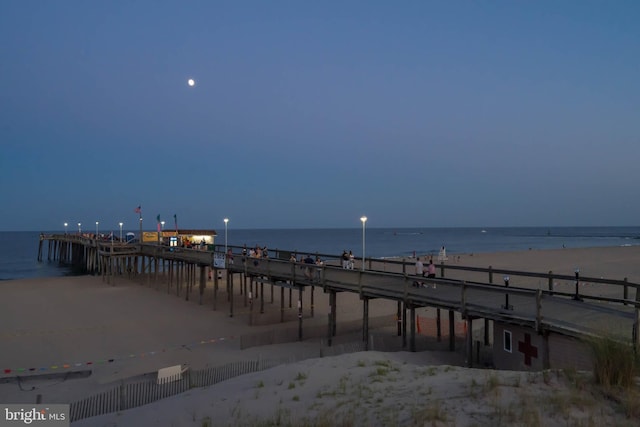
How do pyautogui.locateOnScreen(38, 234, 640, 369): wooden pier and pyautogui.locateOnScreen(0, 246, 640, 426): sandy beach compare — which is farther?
pyautogui.locateOnScreen(38, 234, 640, 369): wooden pier

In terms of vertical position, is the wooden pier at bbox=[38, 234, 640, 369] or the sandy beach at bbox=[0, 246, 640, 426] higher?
the wooden pier at bbox=[38, 234, 640, 369]

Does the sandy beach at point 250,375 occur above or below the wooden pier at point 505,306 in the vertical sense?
below

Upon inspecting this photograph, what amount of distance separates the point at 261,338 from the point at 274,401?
410 inches

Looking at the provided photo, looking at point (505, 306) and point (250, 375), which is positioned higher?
point (505, 306)

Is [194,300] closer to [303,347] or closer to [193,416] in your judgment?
[303,347]

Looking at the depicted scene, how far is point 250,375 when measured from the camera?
446 inches

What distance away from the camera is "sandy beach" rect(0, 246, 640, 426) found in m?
6.52

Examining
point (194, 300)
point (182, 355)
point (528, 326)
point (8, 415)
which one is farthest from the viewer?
point (194, 300)

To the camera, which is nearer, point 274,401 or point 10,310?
point 274,401

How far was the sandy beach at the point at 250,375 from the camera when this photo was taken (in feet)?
21.4

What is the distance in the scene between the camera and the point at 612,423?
18.4ft

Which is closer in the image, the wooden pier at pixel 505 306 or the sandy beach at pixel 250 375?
the sandy beach at pixel 250 375


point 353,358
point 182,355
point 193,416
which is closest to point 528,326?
point 353,358

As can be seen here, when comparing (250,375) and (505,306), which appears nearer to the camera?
(250,375)
